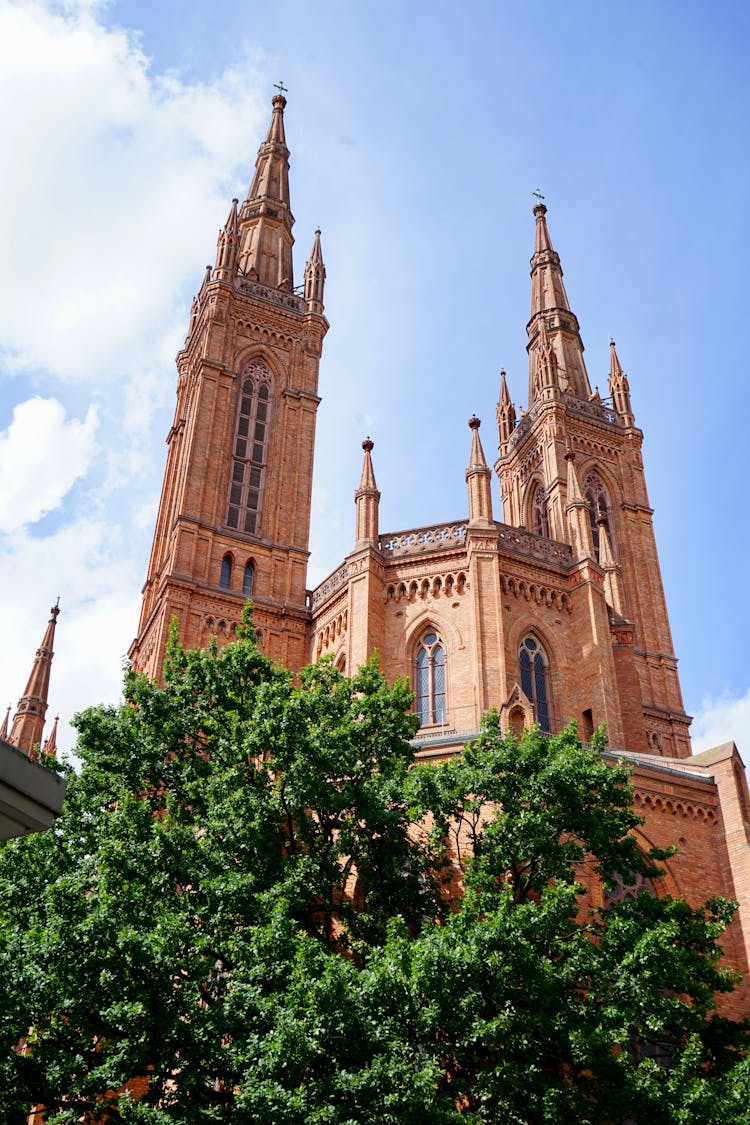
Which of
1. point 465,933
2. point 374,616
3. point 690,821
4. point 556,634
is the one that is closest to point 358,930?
point 465,933

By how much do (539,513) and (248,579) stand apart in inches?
697

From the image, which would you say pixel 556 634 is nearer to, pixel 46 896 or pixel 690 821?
pixel 690 821

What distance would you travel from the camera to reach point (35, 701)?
50.2 m

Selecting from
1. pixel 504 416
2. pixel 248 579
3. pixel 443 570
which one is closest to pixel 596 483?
pixel 504 416

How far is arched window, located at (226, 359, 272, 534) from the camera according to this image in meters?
38.4

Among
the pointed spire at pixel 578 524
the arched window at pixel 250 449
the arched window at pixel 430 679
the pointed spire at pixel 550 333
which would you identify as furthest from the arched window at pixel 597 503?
the arched window at pixel 430 679

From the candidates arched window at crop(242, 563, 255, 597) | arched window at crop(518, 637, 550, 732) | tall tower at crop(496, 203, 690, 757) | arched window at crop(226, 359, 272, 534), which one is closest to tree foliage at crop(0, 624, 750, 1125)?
arched window at crop(518, 637, 550, 732)

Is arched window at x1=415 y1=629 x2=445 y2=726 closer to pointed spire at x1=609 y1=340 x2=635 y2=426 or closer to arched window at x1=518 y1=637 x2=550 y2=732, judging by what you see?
arched window at x1=518 y1=637 x2=550 y2=732

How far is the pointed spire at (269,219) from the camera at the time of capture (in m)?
46.4

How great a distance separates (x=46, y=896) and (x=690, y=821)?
1720cm

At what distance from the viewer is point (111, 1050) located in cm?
1420

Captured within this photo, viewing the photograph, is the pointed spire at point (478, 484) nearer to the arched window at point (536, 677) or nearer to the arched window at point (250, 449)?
the arched window at point (536, 677)

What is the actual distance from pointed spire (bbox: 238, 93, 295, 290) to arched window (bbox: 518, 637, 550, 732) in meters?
21.8

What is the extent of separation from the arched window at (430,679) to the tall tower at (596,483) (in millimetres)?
8192
